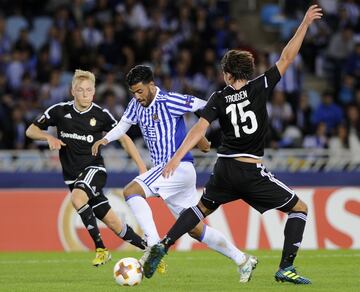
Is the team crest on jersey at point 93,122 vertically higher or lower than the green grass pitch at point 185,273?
higher

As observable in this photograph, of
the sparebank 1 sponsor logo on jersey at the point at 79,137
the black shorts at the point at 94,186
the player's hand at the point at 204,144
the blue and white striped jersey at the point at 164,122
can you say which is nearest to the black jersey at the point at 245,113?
the player's hand at the point at 204,144

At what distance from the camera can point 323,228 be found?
17172 mm

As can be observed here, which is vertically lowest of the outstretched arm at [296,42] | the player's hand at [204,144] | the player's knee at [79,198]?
the player's knee at [79,198]

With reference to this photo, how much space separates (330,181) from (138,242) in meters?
6.48

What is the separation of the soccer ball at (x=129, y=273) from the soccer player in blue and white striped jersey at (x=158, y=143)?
2.68ft

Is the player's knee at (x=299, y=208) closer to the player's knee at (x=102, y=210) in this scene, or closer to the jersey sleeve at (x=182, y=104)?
the jersey sleeve at (x=182, y=104)

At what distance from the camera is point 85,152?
43.5 ft

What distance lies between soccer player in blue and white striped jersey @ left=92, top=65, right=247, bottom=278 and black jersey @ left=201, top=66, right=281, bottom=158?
3.30 ft

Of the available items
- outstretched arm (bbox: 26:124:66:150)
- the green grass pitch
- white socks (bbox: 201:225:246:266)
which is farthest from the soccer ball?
outstretched arm (bbox: 26:124:66:150)

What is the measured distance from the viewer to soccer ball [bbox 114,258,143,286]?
1047 cm

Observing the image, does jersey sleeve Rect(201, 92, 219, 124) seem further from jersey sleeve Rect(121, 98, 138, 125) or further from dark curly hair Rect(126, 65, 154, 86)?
jersey sleeve Rect(121, 98, 138, 125)

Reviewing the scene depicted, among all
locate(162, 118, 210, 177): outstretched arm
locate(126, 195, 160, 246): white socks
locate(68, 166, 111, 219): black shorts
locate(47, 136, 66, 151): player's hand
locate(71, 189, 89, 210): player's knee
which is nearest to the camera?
locate(162, 118, 210, 177): outstretched arm

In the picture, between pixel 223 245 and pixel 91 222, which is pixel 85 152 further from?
pixel 223 245

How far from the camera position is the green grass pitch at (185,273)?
10.5m
